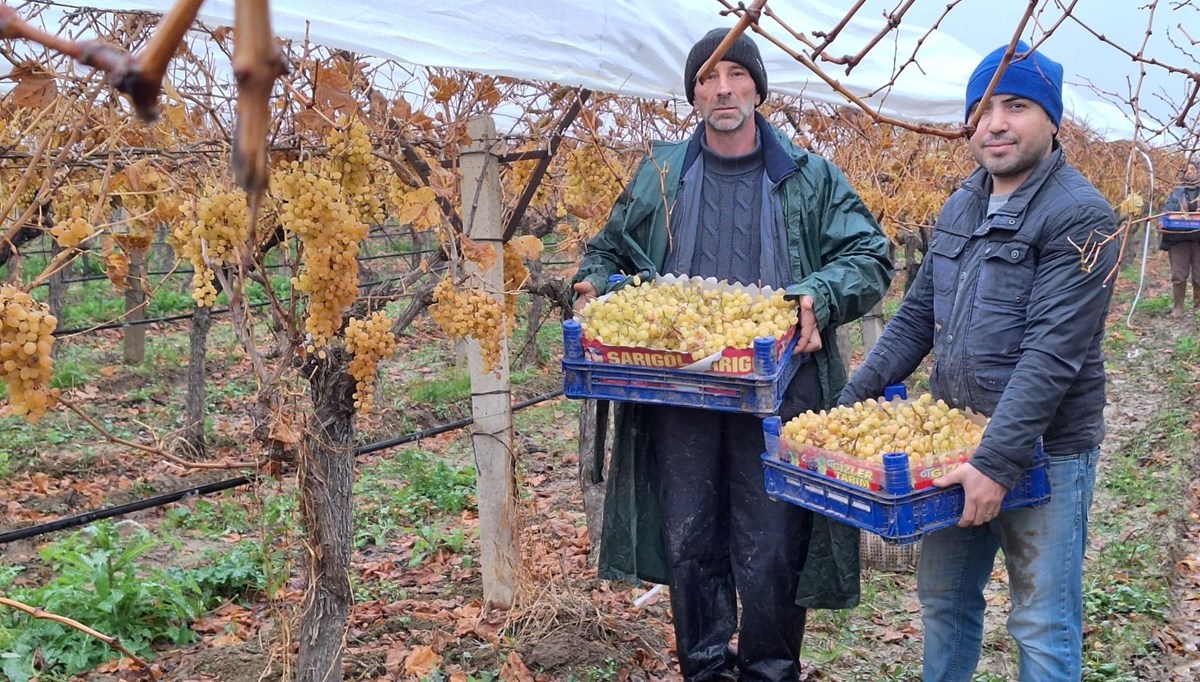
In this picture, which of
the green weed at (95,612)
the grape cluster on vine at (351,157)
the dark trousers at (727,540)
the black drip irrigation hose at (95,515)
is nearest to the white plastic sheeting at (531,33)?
the grape cluster on vine at (351,157)

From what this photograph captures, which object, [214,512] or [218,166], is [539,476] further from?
[218,166]

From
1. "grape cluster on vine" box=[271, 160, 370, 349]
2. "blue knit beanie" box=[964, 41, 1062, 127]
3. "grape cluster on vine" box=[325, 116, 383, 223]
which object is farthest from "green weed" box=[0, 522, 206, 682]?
"blue knit beanie" box=[964, 41, 1062, 127]

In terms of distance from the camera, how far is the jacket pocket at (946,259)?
8.57ft

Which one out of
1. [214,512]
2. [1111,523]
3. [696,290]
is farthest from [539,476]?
[696,290]

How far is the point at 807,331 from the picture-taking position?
2.79 m

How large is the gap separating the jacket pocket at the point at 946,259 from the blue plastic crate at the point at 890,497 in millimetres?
496

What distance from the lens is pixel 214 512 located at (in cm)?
573

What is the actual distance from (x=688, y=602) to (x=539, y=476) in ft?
11.6

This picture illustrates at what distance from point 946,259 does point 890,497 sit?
28.5 inches

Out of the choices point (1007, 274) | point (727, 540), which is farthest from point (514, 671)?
point (1007, 274)

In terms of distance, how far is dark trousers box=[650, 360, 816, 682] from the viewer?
9.87 ft

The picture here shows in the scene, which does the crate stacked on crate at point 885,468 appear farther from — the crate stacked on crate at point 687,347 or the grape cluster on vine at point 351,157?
the grape cluster on vine at point 351,157

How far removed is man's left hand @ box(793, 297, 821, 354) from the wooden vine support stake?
1.17 meters

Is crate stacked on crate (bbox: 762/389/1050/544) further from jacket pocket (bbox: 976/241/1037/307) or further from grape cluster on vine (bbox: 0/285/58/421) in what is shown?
grape cluster on vine (bbox: 0/285/58/421)
